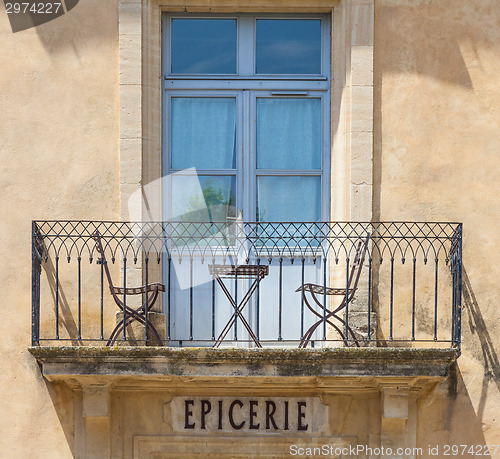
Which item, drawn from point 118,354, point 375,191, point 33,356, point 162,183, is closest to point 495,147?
point 375,191

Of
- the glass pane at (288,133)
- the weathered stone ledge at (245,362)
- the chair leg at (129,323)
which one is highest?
the glass pane at (288,133)

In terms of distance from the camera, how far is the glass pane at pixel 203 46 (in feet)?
29.1

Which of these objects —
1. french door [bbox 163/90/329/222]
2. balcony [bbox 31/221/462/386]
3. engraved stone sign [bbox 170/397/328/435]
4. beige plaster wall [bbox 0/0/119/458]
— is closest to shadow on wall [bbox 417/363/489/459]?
balcony [bbox 31/221/462/386]

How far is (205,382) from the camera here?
8188 mm

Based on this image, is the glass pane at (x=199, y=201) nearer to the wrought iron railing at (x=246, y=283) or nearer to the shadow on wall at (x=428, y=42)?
the wrought iron railing at (x=246, y=283)

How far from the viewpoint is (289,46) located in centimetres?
891

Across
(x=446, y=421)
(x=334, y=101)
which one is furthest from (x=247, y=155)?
(x=446, y=421)

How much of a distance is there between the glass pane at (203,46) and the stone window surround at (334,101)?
8.3 inches

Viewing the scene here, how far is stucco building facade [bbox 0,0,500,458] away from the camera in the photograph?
829cm

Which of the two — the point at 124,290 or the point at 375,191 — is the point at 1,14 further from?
the point at 375,191

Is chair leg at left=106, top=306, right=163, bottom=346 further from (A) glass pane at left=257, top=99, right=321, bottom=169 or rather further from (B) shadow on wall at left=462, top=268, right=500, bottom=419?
(B) shadow on wall at left=462, top=268, right=500, bottom=419

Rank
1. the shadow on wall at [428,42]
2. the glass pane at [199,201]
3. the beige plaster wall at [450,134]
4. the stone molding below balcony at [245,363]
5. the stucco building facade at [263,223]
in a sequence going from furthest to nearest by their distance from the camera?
the glass pane at [199,201] → the shadow on wall at [428,42] → the beige plaster wall at [450,134] → the stucco building facade at [263,223] → the stone molding below balcony at [245,363]

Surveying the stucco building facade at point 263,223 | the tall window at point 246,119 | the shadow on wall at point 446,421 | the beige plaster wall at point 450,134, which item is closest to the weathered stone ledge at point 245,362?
the stucco building facade at point 263,223

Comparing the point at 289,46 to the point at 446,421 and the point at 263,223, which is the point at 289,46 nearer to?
the point at 263,223
